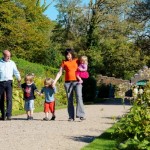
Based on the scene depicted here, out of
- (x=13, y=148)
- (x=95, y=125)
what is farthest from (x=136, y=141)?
(x=95, y=125)

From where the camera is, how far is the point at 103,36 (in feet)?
178

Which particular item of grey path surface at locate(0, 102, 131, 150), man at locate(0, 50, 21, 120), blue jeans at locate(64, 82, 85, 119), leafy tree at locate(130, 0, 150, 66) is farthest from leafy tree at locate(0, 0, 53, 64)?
grey path surface at locate(0, 102, 131, 150)

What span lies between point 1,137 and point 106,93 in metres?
40.9

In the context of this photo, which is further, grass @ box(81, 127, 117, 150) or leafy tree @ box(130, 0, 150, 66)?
leafy tree @ box(130, 0, 150, 66)

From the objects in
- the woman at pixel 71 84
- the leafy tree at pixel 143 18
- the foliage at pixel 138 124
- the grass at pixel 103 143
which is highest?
the leafy tree at pixel 143 18

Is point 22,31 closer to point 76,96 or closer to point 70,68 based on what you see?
point 70,68

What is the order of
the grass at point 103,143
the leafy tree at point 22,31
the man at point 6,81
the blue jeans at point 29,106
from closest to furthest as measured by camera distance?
the grass at point 103,143
the man at point 6,81
the blue jeans at point 29,106
the leafy tree at point 22,31

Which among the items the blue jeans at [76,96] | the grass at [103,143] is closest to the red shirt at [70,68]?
the blue jeans at [76,96]

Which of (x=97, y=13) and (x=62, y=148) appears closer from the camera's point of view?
(x=62, y=148)

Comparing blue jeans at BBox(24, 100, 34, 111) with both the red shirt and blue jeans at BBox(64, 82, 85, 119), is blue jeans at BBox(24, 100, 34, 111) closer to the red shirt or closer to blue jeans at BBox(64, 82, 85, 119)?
blue jeans at BBox(64, 82, 85, 119)

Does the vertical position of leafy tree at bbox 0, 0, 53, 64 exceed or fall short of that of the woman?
it exceeds it

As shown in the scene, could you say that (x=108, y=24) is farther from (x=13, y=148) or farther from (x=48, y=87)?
(x=13, y=148)

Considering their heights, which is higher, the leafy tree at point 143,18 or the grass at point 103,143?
the leafy tree at point 143,18

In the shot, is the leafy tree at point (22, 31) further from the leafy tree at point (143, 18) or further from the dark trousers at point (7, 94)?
the dark trousers at point (7, 94)
